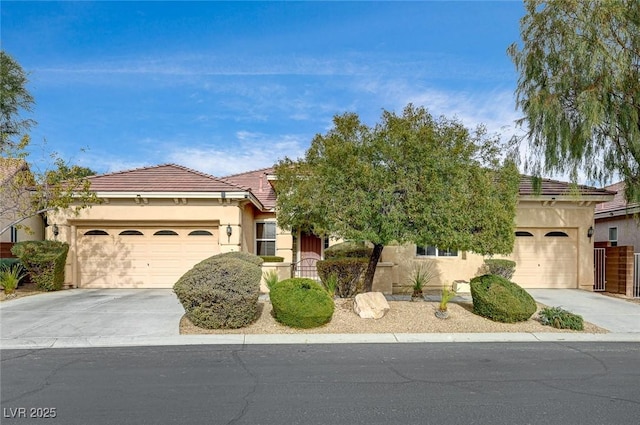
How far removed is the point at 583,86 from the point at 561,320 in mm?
7728

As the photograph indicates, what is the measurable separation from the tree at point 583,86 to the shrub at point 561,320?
20.3 ft

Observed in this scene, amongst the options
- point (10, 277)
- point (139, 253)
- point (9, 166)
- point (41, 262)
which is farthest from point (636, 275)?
point (9, 166)

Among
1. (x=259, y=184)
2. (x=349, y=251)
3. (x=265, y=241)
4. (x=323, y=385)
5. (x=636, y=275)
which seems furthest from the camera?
(x=259, y=184)

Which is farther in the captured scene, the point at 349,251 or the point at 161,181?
the point at 161,181

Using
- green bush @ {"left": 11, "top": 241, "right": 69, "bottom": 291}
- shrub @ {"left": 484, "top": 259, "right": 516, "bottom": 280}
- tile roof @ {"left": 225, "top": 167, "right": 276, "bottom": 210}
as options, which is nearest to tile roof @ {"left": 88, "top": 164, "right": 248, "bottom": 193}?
green bush @ {"left": 11, "top": 241, "right": 69, "bottom": 291}

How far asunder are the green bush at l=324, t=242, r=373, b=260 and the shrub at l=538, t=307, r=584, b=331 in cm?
586

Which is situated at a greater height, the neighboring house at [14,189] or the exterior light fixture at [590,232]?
the neighboring house at [14,189]

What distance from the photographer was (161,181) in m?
16.4

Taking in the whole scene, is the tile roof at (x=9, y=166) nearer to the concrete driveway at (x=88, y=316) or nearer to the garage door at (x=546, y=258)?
the concrete driveway at (x=88, y=316)

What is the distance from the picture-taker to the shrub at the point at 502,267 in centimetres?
A: 1540

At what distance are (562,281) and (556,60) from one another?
8.30m

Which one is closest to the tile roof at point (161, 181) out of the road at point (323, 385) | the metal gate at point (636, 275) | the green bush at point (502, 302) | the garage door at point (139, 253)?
the garage door at point (139, 253)

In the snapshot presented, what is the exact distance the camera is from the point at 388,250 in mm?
16312

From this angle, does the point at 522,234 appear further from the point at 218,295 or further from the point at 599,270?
the point at 218,295
